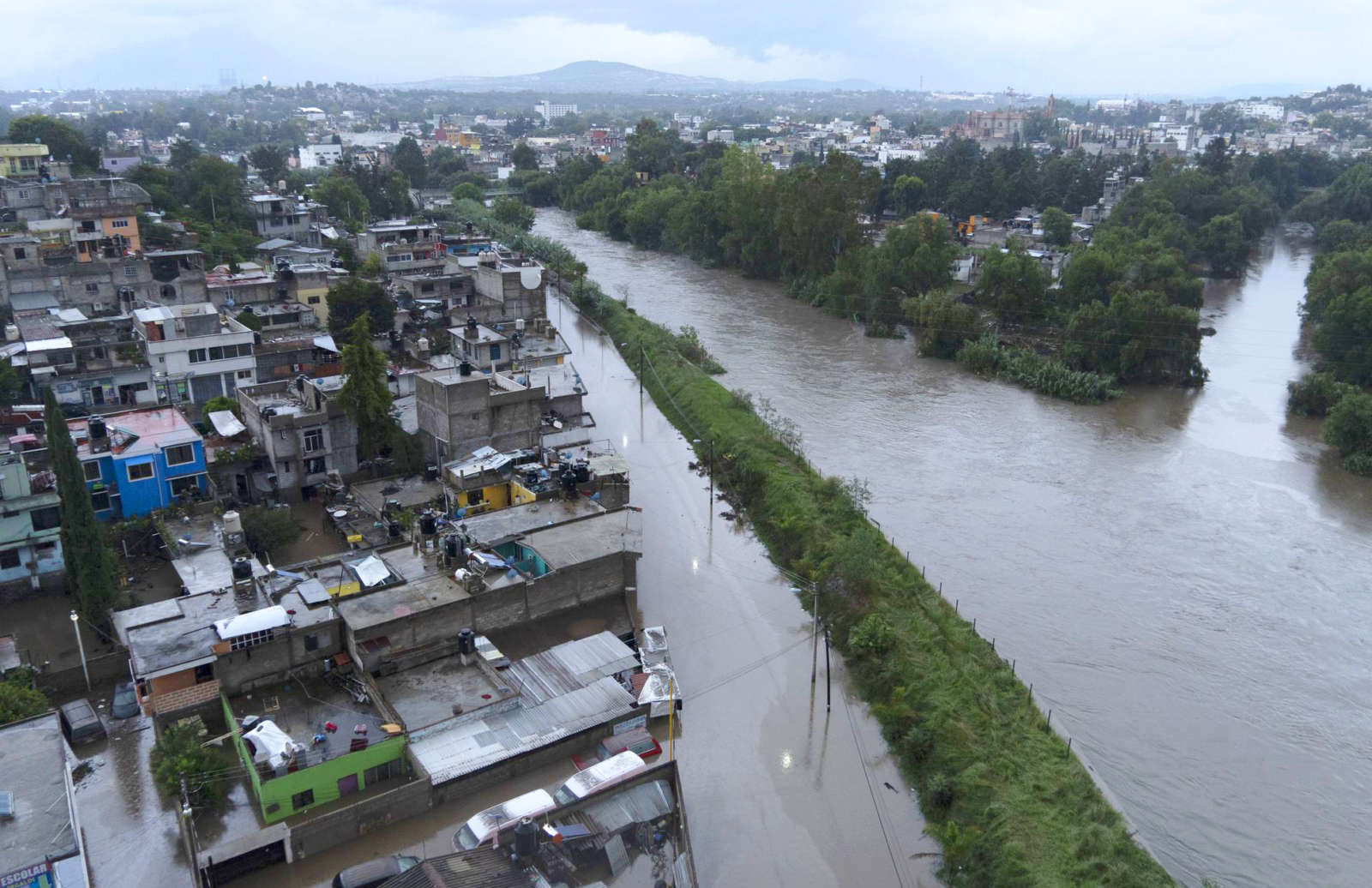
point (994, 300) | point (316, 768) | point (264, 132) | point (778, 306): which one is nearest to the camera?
point (316, 768)

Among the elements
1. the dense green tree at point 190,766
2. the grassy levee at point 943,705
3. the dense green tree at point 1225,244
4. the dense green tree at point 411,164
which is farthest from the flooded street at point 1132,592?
the dense green tree at point 411,164

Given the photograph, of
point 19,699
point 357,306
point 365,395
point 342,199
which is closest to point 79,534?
point 19,699

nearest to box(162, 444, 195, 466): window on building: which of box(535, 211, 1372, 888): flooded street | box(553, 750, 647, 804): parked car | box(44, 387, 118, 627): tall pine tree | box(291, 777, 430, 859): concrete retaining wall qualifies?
box(44, 387, 118, 627): tall pine tree

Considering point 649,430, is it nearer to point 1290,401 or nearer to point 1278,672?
point 1278,672

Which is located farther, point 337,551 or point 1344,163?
point 1344,163

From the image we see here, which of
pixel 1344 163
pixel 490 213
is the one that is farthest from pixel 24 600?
pixel 1344 163

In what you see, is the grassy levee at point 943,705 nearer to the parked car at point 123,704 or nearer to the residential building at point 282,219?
the parked car at point 123,704
